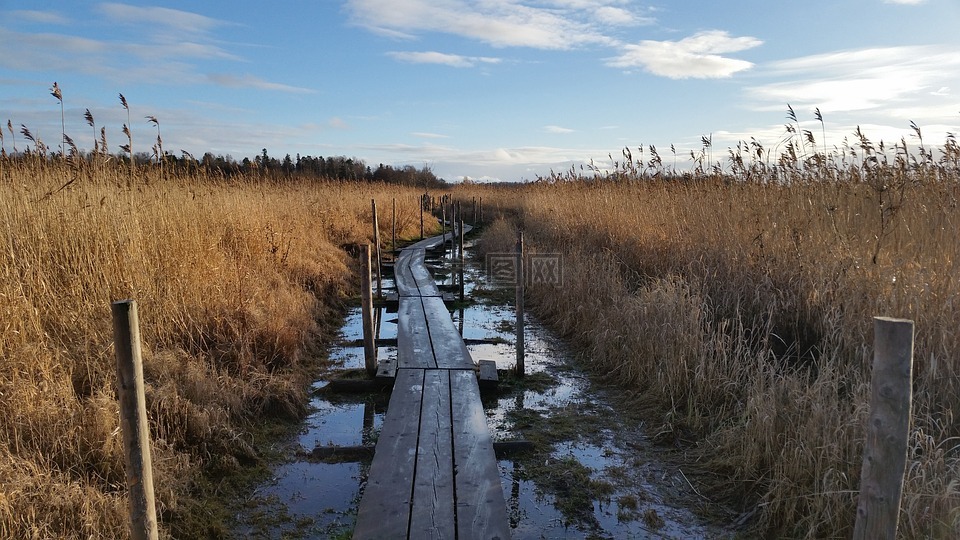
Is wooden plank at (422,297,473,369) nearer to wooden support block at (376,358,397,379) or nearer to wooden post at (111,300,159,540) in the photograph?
wooden support block at (376,358,397,379)

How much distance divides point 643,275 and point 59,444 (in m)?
6.48

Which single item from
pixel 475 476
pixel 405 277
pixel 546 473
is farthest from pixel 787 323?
pixel 405 277

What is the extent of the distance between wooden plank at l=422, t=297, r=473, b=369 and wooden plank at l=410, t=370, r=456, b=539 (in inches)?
31.1

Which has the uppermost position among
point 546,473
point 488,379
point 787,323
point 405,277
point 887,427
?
point 887,427

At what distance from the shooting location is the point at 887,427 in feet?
6.89

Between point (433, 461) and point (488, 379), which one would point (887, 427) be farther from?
point (488, 379)

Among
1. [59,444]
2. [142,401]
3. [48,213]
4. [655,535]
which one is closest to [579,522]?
[655,535]

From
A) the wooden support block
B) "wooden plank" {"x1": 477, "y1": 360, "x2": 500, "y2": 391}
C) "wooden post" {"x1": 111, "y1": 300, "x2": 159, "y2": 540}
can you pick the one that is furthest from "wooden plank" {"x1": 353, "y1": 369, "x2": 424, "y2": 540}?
"wooden post" {"x1": 111, "y1": 300, "x2": 159, "y2": 540}

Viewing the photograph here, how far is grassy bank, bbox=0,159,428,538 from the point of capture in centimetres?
310

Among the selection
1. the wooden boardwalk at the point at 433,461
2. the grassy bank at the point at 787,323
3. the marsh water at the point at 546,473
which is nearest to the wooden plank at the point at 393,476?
the wooden boardwalk at the point at 433,461

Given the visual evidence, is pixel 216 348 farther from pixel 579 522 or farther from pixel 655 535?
pixel 655 535

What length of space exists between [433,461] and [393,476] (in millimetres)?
315

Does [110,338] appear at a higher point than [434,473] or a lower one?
higher

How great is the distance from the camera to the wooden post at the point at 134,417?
7.23 ft
